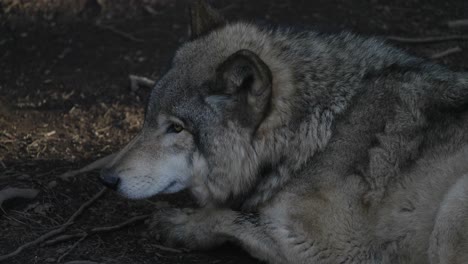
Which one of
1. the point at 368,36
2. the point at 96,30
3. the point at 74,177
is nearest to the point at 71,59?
the point at 96,30

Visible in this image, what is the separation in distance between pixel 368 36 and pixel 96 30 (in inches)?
148

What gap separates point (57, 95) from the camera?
711 cm

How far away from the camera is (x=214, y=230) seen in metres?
4.91

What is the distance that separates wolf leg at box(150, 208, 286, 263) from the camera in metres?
4.73

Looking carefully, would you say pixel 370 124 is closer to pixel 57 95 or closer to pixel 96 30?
pixel 57 95

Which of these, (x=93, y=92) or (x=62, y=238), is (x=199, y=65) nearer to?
(x=62, y=238)

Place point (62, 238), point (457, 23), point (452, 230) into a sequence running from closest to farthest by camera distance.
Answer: point (452, 230) → point (62, 238) → point (457, 23)

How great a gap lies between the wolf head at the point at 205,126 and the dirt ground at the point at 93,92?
1.87 ft

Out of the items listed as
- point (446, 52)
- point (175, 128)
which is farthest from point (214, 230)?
point (446, 52)

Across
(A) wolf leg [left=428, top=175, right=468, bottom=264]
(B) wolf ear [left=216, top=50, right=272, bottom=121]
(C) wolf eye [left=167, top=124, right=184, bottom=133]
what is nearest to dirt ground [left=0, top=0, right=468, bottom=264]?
(C) wolf eye [left=167, top=124, right=184, bottom=133]

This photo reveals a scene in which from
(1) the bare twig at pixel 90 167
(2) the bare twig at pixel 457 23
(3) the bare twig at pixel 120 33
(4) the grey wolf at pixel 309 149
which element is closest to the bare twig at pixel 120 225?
(4) the grey wolf at pixel 309 149

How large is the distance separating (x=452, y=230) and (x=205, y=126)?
61.5 inches

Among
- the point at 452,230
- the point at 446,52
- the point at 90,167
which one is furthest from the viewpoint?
the point at 446,52

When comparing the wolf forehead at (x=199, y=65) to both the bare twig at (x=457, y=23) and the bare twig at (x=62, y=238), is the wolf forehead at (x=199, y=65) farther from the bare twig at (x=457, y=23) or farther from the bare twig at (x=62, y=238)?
the bare twig at (x=457, y=23)
